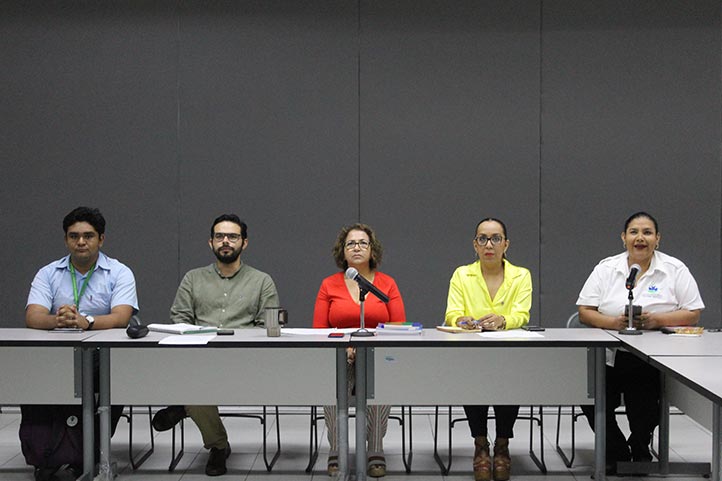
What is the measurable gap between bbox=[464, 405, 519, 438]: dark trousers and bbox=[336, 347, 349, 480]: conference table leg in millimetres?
719

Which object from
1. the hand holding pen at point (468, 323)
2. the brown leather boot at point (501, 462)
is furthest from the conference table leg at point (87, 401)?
the brown leather boot at point (501, 462)

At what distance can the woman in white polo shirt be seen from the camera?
370cm

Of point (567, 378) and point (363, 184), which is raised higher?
point (363, 184)

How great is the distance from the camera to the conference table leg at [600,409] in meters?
3.39

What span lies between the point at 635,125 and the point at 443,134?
55.3 inches

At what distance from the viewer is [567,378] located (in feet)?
11.1

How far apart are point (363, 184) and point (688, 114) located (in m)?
2.43

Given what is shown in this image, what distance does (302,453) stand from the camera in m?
4.21

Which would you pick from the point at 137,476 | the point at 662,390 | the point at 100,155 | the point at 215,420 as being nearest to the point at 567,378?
the point at 662,390

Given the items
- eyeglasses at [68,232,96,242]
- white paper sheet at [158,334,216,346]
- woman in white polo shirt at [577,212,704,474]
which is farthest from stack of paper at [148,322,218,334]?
woman in white polo shirt at [577,212,704,474]

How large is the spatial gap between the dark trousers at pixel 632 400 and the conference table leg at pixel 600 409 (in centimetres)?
28

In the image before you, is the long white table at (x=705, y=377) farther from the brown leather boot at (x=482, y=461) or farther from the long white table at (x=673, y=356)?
the brown leather boot at (x=482, y=461)

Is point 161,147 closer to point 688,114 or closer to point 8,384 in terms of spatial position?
point 8,384

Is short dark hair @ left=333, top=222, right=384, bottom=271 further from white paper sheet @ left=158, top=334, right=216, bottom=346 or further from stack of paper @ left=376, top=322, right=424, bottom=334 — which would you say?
white paper sheet @ left=158, top=334, right=216, bottom=346
